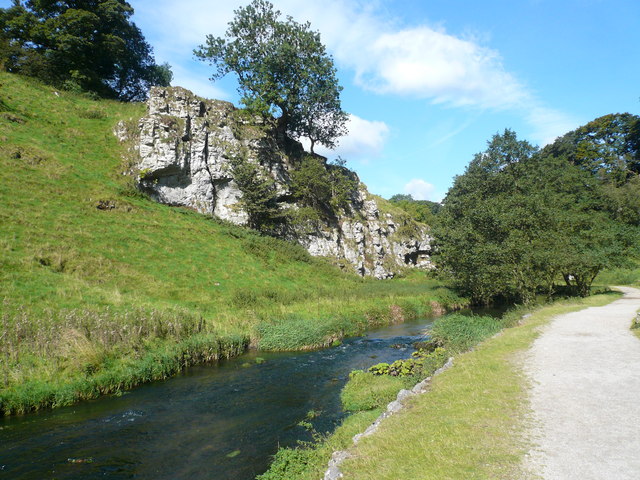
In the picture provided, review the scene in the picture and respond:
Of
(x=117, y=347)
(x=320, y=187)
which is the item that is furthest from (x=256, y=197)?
(x=117, y=347)

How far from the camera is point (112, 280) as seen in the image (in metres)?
25.6

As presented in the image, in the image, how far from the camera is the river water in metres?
9.76

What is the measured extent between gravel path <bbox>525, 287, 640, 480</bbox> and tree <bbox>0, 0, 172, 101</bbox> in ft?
225

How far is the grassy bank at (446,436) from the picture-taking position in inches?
269

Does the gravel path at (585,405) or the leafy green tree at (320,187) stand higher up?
the leafy green tree at (320,187)

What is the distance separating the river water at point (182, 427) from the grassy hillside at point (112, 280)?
176 cm

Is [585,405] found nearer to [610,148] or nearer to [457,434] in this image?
[457,434]

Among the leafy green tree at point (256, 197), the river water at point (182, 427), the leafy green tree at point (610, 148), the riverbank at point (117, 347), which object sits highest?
A: the leafy green tree at point (610, 148)

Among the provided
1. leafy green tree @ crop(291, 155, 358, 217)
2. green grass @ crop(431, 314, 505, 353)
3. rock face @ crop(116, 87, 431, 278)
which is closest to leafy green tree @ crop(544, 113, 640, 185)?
rock face @ crop(116, 87, 431, 278)

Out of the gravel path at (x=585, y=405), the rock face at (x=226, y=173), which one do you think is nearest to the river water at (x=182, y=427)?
the gravel path at (x=585, y=405)

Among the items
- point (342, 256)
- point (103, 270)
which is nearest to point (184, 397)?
point (103, 270)

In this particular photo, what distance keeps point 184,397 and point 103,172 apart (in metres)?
35.9

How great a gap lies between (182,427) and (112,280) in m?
17.4

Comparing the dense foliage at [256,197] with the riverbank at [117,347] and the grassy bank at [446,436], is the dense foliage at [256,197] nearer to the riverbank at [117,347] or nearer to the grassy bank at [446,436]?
the riverbank at [117,347]
